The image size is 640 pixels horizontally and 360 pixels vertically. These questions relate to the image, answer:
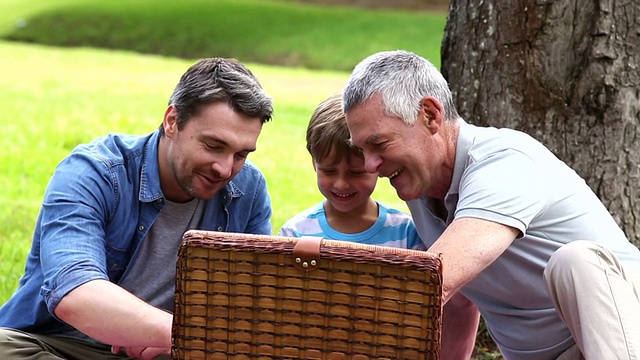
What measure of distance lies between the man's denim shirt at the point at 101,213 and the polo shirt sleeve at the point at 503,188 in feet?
3.04

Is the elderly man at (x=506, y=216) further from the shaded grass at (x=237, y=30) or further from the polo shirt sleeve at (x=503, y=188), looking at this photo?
the shaded grass at (x=237, y=30)

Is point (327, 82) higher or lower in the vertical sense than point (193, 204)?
lower

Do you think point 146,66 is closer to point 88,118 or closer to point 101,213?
point 88,118

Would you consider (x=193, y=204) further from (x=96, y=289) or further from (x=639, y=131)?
(x=639, y=131)

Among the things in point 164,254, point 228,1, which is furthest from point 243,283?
point 228,1

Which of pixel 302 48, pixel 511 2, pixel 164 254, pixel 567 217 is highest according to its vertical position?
pixel 511 2

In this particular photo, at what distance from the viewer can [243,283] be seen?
98.7 inches

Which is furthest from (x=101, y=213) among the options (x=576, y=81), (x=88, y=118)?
(x=88, y=118)

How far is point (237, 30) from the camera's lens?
3338cm

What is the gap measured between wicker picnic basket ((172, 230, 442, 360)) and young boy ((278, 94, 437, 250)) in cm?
126

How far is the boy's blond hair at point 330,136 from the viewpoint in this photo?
146 inches

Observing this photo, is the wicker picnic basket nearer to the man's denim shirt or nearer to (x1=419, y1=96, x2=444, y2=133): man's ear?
the man's denim shirt

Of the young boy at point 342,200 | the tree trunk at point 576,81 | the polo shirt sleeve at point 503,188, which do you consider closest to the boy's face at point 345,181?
the young boy at point 342,200

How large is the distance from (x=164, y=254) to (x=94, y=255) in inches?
19.0
